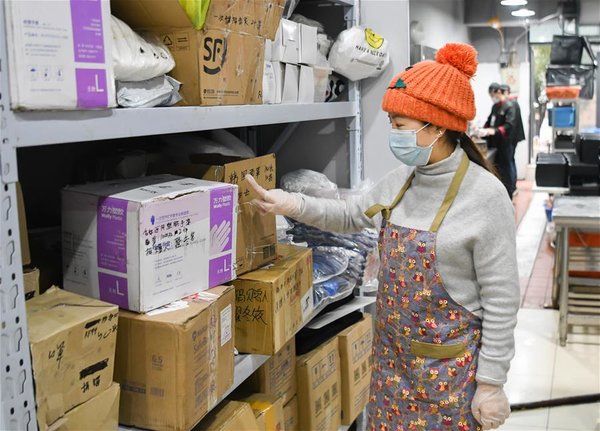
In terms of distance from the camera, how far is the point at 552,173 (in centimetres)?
510

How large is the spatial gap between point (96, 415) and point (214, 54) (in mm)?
891

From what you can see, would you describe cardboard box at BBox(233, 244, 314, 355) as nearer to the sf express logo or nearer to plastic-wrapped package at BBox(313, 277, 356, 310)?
plastic-wrapped package at BBox(313, 277, 356, 310)

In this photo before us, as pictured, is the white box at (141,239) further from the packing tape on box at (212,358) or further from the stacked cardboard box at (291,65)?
the stacked cardboard box at (291,65)

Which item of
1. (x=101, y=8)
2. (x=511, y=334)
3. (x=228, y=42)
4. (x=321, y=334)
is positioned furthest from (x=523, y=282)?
(x=101, y=8)

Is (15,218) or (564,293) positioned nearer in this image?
(15,218)

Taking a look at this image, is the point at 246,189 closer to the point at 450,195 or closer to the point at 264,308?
the point at 264,308

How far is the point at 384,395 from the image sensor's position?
2152 millimetres

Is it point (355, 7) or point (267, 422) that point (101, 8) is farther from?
point (355, 7)

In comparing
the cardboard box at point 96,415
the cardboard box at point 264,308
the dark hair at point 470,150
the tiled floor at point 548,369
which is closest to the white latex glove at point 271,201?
the cardboard box at point 264,308

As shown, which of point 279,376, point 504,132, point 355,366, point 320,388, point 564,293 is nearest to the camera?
point 279,376

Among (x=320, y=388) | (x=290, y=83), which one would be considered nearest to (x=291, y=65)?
(x=290, y=83)

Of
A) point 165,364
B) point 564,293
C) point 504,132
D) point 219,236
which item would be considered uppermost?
point 504,132

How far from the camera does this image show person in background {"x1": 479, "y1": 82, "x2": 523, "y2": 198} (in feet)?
30.8

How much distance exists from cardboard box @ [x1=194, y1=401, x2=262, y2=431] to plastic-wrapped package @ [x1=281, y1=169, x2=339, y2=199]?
1.01m
